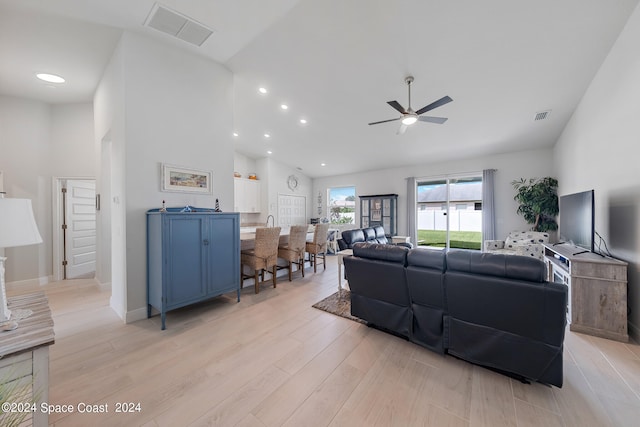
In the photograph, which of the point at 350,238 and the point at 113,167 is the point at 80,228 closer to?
the point at 113,167

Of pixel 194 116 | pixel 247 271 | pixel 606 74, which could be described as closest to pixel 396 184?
pixel 606 74

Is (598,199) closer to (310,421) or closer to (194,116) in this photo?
(310,421)

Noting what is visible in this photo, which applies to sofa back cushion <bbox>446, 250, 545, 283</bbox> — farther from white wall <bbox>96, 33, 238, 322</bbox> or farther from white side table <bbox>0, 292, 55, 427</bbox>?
white wall <bbox>96, 33, 238, 322</bbox>

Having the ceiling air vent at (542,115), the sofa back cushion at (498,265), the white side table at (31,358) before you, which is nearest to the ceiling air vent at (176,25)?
the white side table at (31,358)

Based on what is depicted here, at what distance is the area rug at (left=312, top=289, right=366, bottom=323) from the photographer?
114 inches

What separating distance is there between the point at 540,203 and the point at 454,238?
6.78ft

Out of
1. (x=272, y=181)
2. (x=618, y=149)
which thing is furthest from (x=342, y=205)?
(x=618, y=149)

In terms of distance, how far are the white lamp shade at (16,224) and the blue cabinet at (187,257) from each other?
1374 mm

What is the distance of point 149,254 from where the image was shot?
9.35ft

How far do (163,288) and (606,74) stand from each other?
5752mm

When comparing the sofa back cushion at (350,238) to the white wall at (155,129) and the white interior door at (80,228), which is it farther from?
the white interior door at (80,228)

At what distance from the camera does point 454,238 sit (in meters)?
6.43

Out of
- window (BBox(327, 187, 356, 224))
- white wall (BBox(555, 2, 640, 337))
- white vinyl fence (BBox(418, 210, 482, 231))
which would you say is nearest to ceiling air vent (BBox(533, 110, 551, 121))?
white wall (BBox(555, 2, 640, 337))

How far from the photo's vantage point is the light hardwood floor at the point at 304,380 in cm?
149
